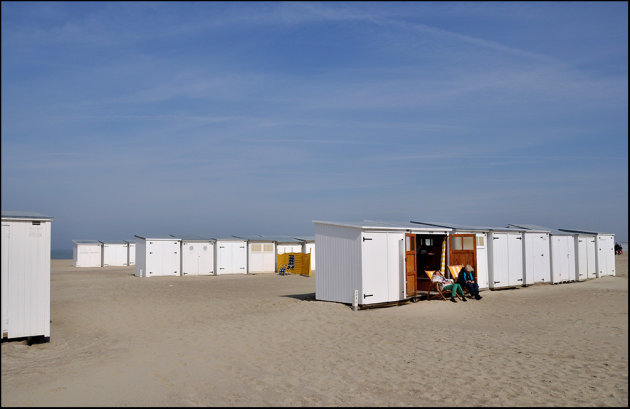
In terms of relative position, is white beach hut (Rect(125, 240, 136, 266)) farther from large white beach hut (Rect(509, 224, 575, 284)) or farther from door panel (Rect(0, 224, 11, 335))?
door panel (Rect(0, 224, 11, 335))

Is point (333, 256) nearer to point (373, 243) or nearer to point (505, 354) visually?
point (373, 243)

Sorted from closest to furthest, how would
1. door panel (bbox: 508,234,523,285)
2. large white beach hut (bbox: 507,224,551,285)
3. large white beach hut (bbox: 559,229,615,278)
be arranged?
1. door panel (bbox: 508,234,523,285)
2. large white beach hut (bbox: 507,224,551,285)
3. large white beach hut (bbox: 559,229,615,278)

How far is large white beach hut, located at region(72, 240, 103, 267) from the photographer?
43031 millimetres

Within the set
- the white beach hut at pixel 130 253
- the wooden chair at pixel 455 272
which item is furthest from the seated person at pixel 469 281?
the white beach hut at pixel 130 253

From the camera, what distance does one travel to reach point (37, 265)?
10781 millimetres

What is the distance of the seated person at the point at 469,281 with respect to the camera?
57.0ft

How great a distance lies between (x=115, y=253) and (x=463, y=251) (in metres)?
33.6

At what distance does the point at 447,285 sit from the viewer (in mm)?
17250

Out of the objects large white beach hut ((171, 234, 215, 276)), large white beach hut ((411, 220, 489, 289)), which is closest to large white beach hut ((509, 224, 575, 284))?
large white beach hut ((411, 220, 489, 289))

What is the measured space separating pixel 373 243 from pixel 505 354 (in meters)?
6.01

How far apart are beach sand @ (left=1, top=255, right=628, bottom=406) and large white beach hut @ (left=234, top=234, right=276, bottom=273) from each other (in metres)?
16.0

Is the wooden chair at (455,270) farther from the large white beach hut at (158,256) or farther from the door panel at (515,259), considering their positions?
the large white beach hut at (158,256)

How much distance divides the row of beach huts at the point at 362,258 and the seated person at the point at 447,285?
673 mm

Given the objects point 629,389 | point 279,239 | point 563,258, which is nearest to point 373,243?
point 629,389
